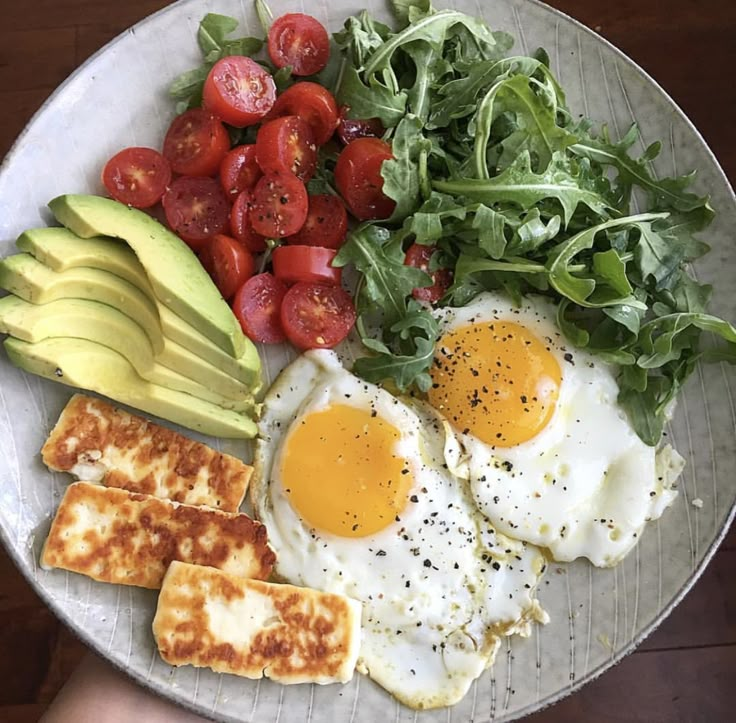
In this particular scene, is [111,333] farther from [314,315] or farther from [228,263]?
[314,315]

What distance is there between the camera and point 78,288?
7.51 feet

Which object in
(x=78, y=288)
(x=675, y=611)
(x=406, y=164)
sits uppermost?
(x=406, y=164)

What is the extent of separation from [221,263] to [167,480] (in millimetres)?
665

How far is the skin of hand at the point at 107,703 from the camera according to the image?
241 cm

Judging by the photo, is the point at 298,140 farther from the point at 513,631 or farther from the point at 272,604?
the point at 513,631

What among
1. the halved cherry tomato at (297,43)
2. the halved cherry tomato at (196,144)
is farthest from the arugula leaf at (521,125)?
the halved cherry tomato at (196,144)

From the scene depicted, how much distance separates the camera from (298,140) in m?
2.41

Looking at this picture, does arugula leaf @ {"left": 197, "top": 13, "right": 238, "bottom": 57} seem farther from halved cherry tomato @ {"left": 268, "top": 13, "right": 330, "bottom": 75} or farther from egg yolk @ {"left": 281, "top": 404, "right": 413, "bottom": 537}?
egg yolk @ {"left": 281, "top": 404, "right": 413, "bottom": 537}

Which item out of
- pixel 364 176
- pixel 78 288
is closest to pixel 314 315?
pixel 364 176

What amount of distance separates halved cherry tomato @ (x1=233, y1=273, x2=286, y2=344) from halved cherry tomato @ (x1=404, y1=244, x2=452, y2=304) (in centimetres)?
40

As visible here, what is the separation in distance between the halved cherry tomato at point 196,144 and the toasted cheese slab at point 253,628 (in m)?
1.19

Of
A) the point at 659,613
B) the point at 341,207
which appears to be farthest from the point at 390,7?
the point at 659,613

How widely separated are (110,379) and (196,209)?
574 mm

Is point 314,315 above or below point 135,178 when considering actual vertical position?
below
